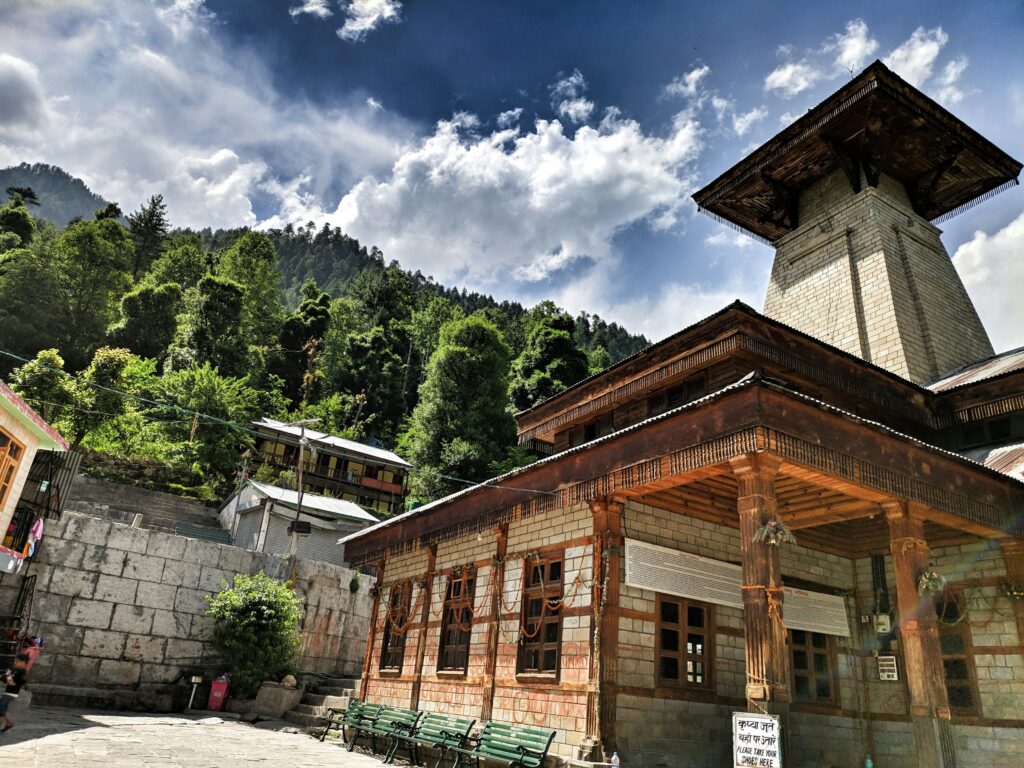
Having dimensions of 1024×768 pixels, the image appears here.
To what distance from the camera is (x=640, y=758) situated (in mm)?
9219

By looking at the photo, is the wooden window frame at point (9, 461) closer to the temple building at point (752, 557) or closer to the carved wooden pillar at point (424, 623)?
the temple building at point (752, 557)

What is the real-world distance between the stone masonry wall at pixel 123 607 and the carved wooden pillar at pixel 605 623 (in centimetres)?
1152

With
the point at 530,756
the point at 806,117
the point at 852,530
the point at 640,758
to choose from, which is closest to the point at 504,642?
the point at 530,756

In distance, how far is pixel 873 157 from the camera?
18422 mm

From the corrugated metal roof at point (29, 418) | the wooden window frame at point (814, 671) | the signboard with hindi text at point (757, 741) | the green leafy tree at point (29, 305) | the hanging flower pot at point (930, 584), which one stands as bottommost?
the signboard with hindi text at point (757, 741)

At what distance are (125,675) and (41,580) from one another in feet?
9.68

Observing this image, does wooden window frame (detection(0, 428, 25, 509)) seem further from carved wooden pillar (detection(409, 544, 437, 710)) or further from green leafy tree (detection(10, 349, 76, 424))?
green leafy tree (detection(10, 349, 76, 424))

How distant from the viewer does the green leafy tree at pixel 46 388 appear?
96.8ft

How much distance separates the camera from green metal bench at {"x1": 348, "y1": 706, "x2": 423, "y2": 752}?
11789mm

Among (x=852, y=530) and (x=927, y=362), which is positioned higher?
(x=927, y=362)

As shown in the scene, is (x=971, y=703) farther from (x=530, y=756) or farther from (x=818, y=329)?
(x=818, y=329)

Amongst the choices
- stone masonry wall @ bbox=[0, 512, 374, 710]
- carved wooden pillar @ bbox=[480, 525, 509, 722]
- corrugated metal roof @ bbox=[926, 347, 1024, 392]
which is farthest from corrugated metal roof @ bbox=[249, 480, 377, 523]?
corrugated metal roof @ bbox=[926, 347, 1024, 392]

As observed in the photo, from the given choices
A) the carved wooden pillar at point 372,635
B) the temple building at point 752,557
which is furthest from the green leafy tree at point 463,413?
the temple building at point 752,557

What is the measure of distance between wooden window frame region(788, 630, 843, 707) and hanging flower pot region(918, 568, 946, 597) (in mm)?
3279
